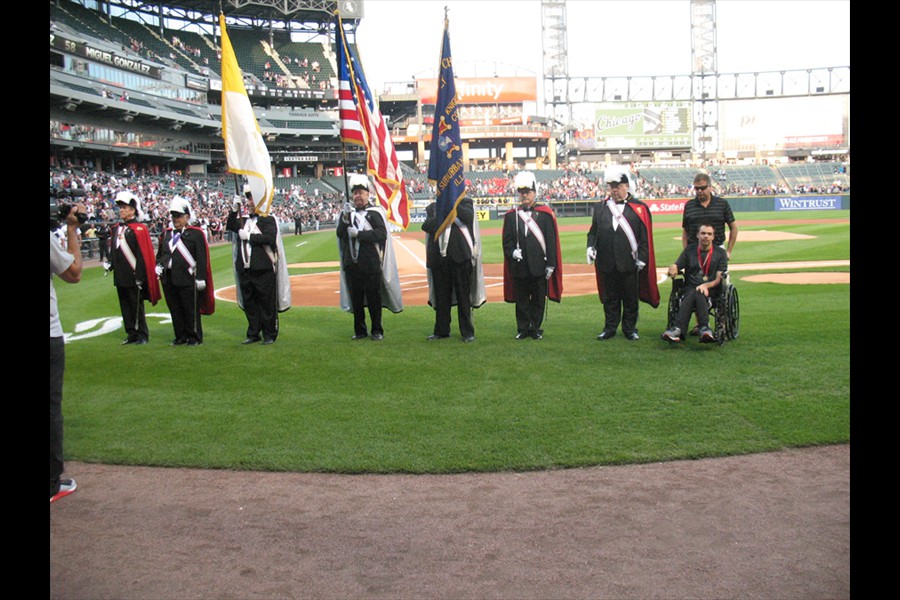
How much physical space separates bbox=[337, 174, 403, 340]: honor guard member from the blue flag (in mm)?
908

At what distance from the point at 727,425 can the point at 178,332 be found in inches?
304

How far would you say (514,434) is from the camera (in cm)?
633

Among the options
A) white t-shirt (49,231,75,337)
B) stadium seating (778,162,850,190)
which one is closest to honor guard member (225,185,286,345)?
white t-shirt (49,231,75,337)

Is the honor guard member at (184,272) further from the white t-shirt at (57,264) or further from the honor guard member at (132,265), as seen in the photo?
the white t-shirt at (57,264)

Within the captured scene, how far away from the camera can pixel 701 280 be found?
30.0 ft

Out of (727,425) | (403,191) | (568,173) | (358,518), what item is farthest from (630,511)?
(568,173)

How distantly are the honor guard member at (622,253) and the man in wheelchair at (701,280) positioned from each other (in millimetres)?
825

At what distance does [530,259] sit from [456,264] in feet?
3.25

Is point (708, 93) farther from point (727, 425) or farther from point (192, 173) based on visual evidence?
point (727, 425)

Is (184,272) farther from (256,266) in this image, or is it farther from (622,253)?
(622,253)

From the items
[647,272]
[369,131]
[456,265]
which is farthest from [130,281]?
[647,272]

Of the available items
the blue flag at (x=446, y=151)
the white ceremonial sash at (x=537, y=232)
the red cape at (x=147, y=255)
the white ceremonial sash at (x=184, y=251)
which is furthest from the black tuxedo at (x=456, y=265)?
the red cape at (x=147, y=255)

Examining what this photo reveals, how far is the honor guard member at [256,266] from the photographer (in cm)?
1047

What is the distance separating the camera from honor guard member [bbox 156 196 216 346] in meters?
10.7
